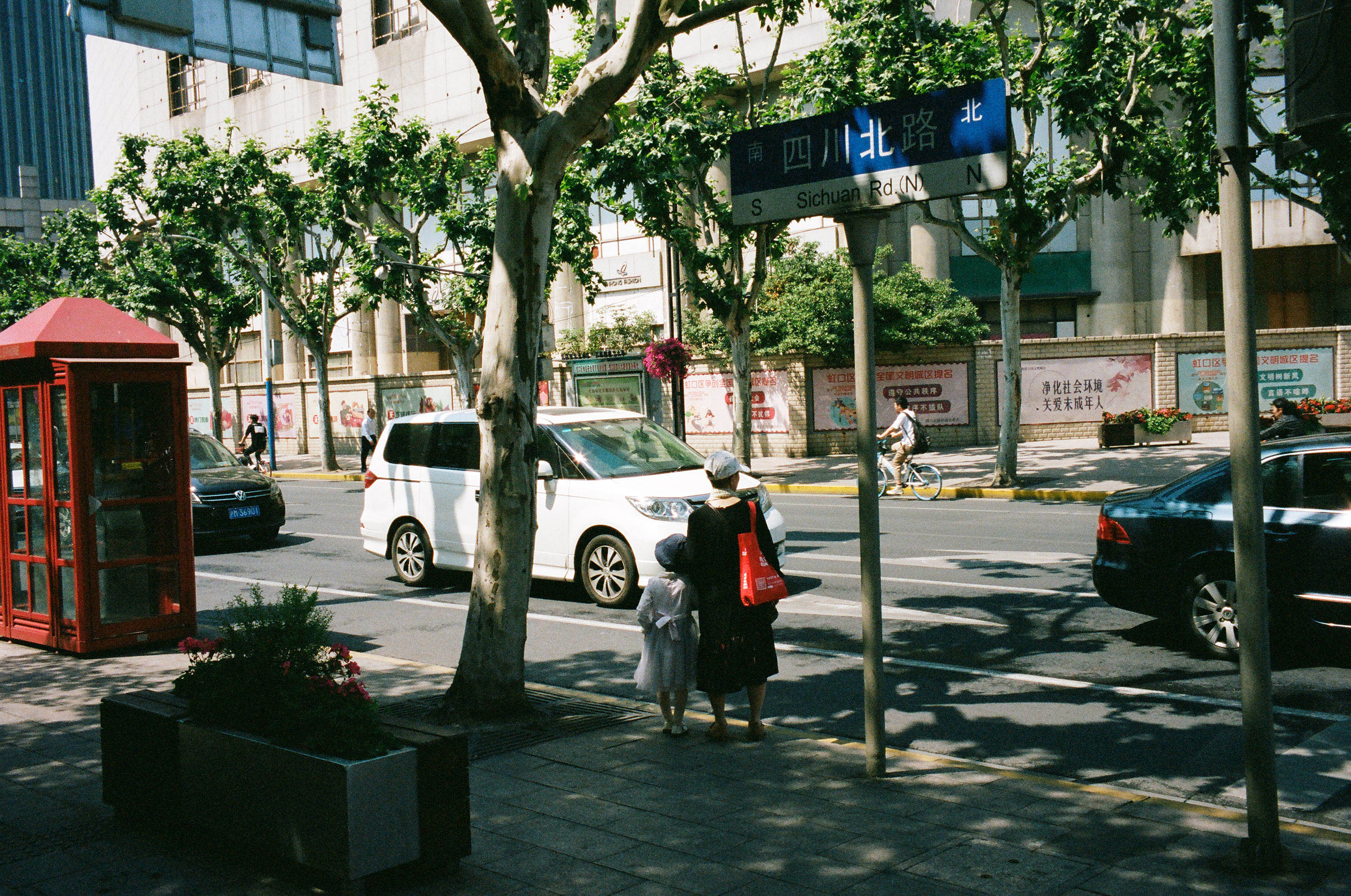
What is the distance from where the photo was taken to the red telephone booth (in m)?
8.31

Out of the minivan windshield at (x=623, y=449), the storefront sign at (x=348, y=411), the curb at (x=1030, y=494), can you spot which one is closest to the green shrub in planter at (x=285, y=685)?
the minivan windshield at (x=623, y=449)

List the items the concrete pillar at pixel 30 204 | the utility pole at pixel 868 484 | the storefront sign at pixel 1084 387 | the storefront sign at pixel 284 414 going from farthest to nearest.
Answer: the concrete pillar at pixel 30 204 < the storefront sign at pixel 284 414 < the storefront sign at pixel 1084 387 < the utility pole at pixel 868 484

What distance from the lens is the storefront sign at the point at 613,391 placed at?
31922mm

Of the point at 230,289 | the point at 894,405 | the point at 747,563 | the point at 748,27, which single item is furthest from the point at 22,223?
the point at 747,563

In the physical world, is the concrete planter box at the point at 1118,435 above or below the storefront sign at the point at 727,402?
below

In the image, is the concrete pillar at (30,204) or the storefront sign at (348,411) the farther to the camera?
the concrete pillar at (30,204)

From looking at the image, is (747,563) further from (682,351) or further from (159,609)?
(682,351)

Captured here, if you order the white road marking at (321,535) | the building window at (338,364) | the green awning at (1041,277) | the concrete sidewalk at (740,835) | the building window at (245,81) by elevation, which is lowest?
the concrete sidewalk at (740,835)

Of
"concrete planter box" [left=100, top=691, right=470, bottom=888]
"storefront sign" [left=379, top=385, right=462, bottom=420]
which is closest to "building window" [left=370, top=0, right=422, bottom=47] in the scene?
"storefront sign" [left=379, top=385, right=462, bottom=420]

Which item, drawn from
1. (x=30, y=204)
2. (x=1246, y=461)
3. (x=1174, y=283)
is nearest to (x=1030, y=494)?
(x=1174, y=283)

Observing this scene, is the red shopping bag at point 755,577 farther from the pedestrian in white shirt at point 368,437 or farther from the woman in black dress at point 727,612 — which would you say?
the pedestrian in white shirt at point 368,437

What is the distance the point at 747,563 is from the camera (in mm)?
6039

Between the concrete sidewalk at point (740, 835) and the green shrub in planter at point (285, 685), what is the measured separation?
0.57 meters

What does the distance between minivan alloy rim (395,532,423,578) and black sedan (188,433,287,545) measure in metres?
4.18
